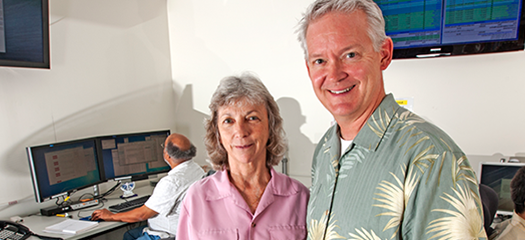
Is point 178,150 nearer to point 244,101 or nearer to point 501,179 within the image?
point 244,101

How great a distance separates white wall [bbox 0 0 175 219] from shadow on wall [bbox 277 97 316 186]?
1.56 metres

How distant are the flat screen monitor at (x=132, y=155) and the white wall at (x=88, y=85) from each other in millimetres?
262

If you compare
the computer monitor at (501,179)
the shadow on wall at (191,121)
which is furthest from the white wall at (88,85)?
the computer monitor at (501,179)

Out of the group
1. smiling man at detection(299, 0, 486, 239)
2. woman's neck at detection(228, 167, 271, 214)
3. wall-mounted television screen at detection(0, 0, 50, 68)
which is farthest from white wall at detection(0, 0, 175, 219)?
smiling man at detection(299, 0, 486, 239)

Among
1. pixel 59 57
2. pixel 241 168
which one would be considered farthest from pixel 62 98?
pixel 241 168

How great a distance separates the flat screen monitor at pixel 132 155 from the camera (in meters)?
2.82

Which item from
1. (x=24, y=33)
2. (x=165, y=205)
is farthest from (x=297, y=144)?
(x=24, y=33)

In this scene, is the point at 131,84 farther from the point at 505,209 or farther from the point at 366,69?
the point at 505,209

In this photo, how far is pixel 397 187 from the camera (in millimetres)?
791

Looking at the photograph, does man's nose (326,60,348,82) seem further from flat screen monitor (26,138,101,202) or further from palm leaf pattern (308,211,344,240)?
flat screen monitor (26,138,101,202)

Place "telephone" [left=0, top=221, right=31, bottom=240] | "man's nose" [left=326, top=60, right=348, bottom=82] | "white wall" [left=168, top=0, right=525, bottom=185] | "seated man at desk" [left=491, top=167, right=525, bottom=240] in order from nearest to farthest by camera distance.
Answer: "man's nose" [left=326, top=60, right=348, bottom=82]
"seated man at desk" [left=491, top=167, right=525, bottom=240]
"telephone" [left=0, top=221, right=31, bottom=240]
"white wall" [left=168, top=0, right=525, bottom=185]

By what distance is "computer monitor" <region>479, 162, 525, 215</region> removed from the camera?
2066 mm

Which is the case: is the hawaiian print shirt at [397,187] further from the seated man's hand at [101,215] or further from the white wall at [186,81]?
the seated man's hand at [101,215]

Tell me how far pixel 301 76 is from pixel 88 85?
2060 millimetres
